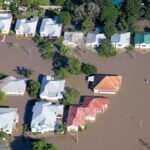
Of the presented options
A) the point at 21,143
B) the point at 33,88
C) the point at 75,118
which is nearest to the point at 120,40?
the point at 33,88

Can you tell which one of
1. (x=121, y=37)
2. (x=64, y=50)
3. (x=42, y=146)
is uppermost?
(x=121, y=37)

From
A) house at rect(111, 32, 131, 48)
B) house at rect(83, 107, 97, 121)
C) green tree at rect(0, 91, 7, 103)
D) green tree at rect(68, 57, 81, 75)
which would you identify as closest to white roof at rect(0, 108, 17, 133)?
green tree at rect(0, 91, 7, 103)

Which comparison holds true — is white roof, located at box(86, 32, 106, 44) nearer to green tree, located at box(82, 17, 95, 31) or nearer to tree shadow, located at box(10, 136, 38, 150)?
green tree, located at box(82, 17, 95, 31)

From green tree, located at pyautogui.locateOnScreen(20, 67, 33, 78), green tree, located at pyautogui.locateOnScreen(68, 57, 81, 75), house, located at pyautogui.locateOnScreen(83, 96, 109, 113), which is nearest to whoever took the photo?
house, located at pyautogui.locateOnScreen(83, 96, 109, 113)

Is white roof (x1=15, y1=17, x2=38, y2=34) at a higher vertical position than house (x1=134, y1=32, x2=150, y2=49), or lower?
higher

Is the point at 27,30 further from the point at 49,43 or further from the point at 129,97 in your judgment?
the point at 129,97

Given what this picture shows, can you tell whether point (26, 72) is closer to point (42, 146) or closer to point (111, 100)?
point (111, 100)

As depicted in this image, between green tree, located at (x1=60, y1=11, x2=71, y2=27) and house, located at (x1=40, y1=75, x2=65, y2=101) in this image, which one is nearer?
house, located at (x1=40, y1=75, x2=65, y2=101)
